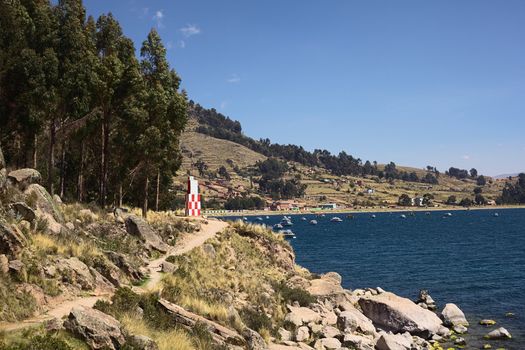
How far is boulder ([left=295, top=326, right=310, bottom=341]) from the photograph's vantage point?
1037 inches

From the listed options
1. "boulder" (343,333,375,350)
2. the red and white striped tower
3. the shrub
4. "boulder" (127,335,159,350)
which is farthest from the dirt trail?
"boulder" (343,333,375,350)

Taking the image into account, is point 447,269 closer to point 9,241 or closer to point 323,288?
point 323,288

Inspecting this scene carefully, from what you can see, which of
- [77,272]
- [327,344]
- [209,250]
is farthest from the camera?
[209,250]

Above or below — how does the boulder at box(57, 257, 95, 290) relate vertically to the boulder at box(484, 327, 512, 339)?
above

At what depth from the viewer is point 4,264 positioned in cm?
1539

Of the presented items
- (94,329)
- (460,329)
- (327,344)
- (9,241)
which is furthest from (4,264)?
(460,329)

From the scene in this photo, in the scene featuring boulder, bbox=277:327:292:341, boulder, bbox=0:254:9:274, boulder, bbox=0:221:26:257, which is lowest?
boulder, bbox=277:327:292:341

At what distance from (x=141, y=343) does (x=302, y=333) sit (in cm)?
1597

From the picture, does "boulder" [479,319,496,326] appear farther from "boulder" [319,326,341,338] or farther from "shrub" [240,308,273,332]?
"shrub" [240,308,273,332]

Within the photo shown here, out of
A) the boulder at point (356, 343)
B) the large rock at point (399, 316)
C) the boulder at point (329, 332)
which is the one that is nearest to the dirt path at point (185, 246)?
the boulder at point (329, 332)

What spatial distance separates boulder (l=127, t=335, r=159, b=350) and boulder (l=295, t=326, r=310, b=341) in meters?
14.7

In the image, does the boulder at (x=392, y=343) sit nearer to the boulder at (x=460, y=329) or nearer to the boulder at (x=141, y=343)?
the boulder at (x=460, y=329)

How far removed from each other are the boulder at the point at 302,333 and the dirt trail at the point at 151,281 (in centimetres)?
866

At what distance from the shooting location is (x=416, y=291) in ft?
180
